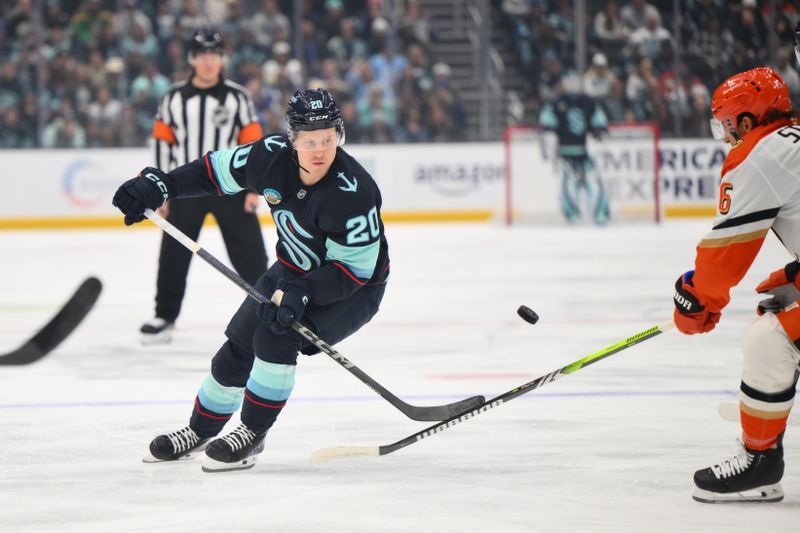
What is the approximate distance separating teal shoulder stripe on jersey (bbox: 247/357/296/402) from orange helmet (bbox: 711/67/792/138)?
1137 mm

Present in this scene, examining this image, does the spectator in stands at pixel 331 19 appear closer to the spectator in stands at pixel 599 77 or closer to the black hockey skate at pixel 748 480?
the spectator in stands at pixel 599 77

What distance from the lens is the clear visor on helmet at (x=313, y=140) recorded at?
2828 mm

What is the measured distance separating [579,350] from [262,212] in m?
5.87

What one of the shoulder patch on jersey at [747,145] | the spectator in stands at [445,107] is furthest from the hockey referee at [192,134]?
the spectator in stands at [445,107]

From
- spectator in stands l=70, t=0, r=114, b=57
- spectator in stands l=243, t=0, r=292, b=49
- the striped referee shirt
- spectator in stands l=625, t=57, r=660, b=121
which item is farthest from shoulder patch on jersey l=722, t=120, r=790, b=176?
spectator in stands l=70, t=0, r=114, b=57

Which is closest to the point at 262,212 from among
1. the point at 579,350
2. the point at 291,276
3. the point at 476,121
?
the point at 476,121

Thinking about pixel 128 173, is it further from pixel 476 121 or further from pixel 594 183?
pixel 594 183

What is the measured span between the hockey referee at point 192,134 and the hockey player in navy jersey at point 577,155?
542 centimetres

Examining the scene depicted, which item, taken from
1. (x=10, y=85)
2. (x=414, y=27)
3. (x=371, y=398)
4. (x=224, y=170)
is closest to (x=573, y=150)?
(x=414, y=27)

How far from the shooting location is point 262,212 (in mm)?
10156

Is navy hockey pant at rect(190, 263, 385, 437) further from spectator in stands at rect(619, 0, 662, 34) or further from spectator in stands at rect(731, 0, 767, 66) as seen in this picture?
spectator in stands at rect(619, 0, 662, 34)

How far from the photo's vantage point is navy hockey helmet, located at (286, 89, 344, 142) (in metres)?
2.83

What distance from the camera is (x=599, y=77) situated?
10664mm

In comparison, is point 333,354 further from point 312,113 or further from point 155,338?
point 155,338
